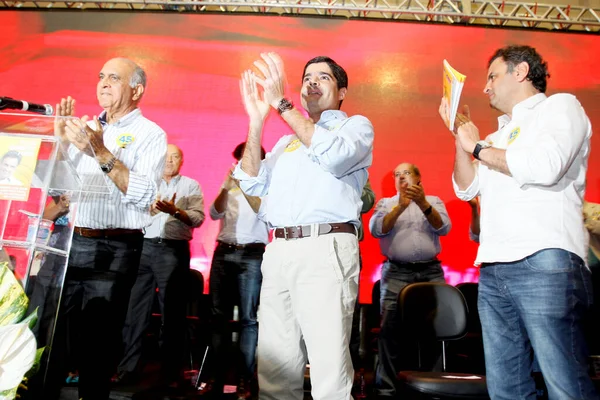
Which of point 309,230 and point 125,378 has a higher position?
point 309,230

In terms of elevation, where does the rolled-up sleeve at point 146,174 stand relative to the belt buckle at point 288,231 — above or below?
above

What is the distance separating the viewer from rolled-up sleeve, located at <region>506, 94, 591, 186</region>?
180 cm

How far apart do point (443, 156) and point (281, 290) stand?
3.91 meters

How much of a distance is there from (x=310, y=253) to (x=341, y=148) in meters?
0.40

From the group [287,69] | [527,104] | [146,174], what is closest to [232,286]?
[146,174]

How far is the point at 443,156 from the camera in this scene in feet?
18.2

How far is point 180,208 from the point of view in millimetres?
4660

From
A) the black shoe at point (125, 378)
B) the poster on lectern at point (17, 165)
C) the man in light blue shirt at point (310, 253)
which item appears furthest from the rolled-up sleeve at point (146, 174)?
the black shoe at point (125, 378)

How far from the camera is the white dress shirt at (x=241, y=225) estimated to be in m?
4.30

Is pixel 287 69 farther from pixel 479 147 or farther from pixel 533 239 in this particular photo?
pixel 533 239

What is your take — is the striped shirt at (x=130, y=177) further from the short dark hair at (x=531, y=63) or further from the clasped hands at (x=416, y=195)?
the clasped hands at (x=416, y=195)

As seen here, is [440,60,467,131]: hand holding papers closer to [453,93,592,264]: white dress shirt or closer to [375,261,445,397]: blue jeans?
[453,93,592,264]: white dress shirt

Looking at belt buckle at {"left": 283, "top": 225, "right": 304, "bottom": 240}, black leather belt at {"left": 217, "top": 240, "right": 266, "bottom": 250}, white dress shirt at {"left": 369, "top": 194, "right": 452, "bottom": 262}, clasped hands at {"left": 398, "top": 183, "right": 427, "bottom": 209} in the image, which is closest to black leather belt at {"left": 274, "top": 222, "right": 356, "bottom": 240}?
belt buckle at {"left": 283, "top": 225, "right": 304, "bottom": 240}

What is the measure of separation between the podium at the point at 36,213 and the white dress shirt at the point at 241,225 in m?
2.72
